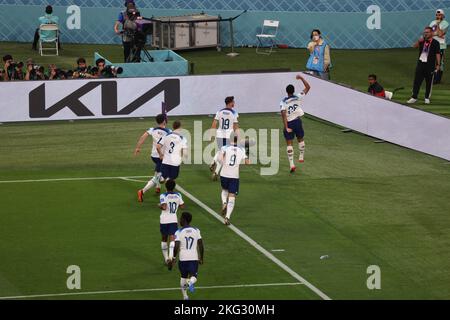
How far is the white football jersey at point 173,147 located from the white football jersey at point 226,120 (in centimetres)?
294

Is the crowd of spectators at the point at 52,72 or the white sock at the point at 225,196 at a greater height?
the crowd of spectators at the point at 52,72

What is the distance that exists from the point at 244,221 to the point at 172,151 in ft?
8.17

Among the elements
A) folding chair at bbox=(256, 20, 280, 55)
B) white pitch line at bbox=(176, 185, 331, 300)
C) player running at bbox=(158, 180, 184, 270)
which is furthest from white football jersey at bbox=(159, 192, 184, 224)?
folding chair at bbox=(256, 20, 280, 55)

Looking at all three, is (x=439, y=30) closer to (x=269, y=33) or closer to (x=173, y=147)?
(x=269, y=33)

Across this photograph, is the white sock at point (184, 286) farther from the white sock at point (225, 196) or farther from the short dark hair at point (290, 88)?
the short dark hair at point (290, 88)

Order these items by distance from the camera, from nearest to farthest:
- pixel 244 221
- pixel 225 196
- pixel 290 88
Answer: pixel 225 196 < pixel 244 221 < pixel 290 88

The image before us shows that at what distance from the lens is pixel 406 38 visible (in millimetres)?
51094

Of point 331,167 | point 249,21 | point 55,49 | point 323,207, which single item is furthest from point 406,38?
point 323,207

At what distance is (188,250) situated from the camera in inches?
896

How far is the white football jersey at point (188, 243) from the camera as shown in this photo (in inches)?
896

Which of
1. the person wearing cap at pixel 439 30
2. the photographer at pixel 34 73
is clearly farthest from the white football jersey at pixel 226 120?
the person wearing cap at pixel 439 30

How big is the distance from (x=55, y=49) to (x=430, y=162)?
67.1 feet

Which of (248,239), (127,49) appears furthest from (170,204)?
(127,49)
